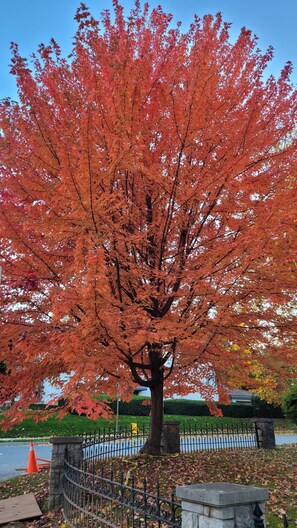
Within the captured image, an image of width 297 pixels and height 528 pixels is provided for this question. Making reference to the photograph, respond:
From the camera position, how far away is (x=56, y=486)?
7598 millimetres

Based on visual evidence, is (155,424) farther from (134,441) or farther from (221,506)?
(221,506)

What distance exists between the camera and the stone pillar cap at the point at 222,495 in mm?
2984

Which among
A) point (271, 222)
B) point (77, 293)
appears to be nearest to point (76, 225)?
point (77, 293)

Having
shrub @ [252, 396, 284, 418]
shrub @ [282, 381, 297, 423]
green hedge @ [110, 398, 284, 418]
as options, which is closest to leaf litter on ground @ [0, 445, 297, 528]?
shrub @ [282, 381, 297, 423]

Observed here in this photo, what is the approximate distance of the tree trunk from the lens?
31.7 ft

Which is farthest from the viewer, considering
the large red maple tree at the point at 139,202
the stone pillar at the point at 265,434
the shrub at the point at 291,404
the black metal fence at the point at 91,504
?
the shrub at the point at 291,404

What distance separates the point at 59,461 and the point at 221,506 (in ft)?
18.3

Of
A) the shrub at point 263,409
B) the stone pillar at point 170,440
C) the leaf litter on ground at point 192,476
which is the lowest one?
the leaf litter on ground at point 192,476

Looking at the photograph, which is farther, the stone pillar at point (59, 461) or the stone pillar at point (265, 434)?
the stone pillar at point (265, 434)

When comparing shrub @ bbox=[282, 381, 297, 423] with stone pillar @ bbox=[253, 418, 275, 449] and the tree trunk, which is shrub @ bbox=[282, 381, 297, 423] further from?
the tree trunk

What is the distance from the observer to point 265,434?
15016mm

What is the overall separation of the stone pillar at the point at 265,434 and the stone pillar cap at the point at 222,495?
12953 millimetres

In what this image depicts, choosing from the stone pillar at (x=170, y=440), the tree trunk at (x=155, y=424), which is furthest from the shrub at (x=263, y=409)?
the tree trunk at (x=155, y=424)

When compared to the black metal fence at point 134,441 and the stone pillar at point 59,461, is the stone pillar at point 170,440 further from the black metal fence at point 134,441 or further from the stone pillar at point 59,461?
the stone pillar at point 59,461
